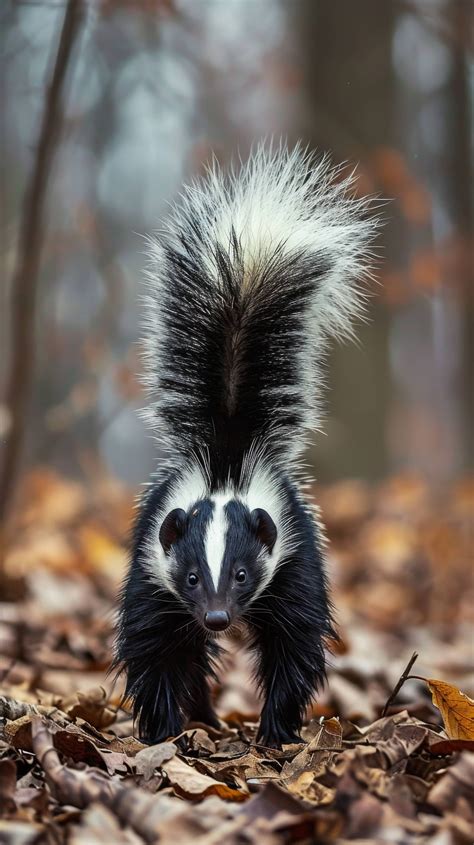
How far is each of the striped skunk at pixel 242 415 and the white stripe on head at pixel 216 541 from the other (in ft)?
0.08

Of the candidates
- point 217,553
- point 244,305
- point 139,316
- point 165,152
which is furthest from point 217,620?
point 165,152

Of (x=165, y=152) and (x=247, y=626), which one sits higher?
(x=165, y=152)

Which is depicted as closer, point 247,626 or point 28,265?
point 247,626

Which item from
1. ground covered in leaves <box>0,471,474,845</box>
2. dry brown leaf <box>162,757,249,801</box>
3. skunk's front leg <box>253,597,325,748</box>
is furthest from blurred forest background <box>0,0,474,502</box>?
dry brown leaf <box>162,757,249,801</box>

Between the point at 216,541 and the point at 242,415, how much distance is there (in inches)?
27.3

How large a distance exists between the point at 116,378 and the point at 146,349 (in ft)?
18.5

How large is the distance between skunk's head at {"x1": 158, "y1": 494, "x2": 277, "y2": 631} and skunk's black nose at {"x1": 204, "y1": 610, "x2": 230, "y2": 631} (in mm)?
72

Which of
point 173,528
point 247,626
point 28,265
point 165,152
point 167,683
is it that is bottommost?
point 167,683

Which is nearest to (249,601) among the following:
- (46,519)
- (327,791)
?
(327,791)

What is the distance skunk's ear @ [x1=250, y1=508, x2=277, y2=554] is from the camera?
4.57m

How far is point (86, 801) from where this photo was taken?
3.29 metres

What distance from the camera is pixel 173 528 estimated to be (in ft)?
15.0

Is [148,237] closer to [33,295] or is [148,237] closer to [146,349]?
[146,349]

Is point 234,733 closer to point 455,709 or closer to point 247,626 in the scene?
point 247,626
